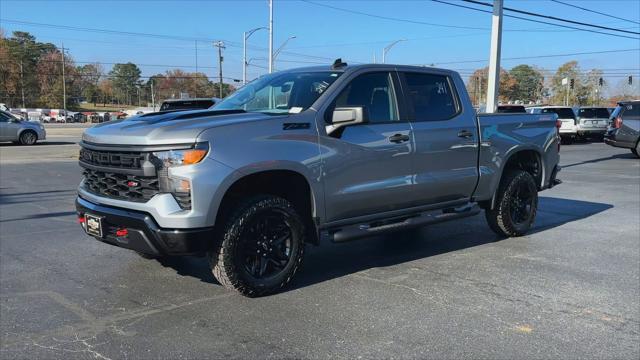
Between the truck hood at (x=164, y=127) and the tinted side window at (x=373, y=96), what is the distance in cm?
93

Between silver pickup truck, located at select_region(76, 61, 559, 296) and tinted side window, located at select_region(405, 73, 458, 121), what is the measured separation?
0.02 m

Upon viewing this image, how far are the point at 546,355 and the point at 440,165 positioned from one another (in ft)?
8.46

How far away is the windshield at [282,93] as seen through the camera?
521 centimetres

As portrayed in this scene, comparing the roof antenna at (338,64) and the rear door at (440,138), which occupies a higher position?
the roof antenna at (338,64)

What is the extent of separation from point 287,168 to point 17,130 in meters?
22.7

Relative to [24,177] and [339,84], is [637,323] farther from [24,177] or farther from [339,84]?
[24,177]

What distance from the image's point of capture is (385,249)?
650 cm

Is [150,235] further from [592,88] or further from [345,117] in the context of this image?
[592,88]

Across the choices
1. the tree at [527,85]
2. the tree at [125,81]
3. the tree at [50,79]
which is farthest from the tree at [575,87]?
the tree at [125,81]

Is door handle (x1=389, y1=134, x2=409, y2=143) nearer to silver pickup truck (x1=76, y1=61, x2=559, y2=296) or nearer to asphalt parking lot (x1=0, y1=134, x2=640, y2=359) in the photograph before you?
silver pickup truck (x1=76, y1=61, x2=559, y2=296)

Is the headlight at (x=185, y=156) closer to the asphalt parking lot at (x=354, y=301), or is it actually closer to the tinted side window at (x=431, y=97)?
the asphalt parking lot at (x=354, y=301)

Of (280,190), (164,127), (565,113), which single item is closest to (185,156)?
(164,127)

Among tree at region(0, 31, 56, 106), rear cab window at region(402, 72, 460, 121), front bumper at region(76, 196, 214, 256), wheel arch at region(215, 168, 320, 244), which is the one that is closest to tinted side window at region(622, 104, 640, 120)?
rear cab window at region(402, 72, 460, 121)

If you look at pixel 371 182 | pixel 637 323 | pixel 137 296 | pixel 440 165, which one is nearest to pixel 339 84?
pixel 371 182
